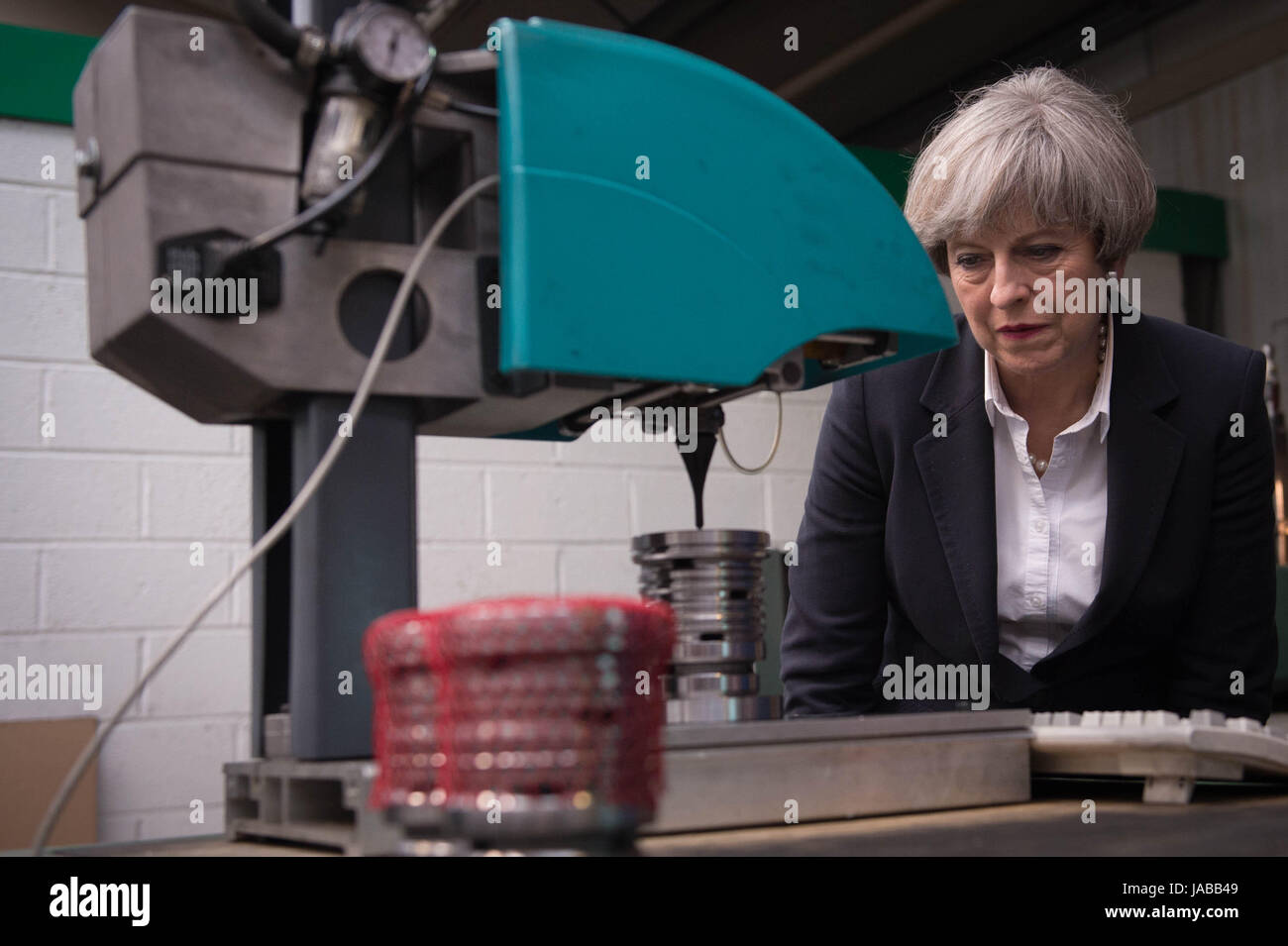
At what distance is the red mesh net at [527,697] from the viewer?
478mm

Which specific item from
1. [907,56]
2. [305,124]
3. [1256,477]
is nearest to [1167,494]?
[1256,477]

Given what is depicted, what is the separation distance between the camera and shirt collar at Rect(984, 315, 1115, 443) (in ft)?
4.56

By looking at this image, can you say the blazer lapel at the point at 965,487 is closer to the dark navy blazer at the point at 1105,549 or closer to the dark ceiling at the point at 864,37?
the dark navy blazer at the point at 1105,549

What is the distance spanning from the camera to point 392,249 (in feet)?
2.68

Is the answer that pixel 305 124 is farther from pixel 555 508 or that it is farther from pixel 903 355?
pixel 555 508

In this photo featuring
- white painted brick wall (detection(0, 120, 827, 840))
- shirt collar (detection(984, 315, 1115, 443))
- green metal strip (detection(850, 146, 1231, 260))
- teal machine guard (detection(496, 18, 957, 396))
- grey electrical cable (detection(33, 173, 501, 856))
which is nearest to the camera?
grey electrical cable (detection(33, 173, 501, 856))

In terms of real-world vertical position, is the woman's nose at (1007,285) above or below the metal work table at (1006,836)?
above

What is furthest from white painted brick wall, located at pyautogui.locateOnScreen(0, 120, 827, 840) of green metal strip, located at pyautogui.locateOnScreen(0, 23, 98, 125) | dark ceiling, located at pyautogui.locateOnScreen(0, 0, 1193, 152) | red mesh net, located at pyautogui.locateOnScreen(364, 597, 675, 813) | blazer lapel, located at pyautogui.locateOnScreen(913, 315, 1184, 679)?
red mesh net, located at pyautogui.locateOnScreen(364, 597, 675, 813)

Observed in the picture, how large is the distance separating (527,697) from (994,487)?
3.27 feet

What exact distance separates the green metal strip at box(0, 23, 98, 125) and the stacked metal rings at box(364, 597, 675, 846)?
2.42m

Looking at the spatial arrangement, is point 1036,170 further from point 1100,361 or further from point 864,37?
point 864,37

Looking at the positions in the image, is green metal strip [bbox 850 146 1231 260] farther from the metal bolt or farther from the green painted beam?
the metal bolt

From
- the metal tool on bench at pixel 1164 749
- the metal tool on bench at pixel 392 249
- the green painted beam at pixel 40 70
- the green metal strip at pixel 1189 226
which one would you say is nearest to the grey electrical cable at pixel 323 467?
the metal tool on bench at pixel 392 249

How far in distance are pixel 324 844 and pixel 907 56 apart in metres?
3.70
